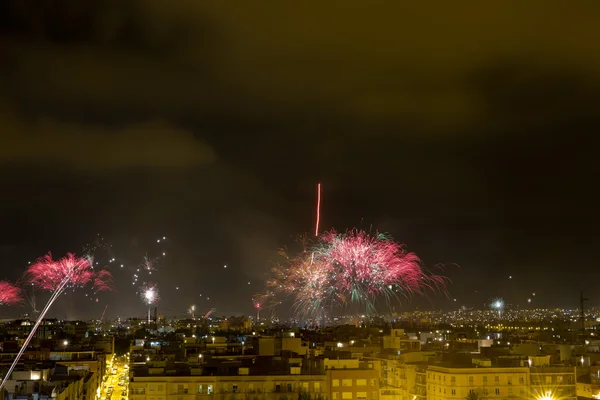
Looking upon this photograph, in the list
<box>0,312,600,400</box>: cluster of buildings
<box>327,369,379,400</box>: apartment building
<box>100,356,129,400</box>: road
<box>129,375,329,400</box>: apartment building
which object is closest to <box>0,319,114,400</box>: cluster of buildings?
<box>0,312,600,400</box>: cluster of buildings

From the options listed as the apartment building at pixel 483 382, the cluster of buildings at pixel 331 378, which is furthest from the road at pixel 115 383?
the apartment building at pixel 483 382

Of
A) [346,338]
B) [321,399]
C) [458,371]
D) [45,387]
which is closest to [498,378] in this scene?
[458,371]

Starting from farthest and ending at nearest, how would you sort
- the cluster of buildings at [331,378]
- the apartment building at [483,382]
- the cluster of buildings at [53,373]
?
the apartment building at [483,382], the cluster of buildings at [331,378], the cluster of buildings at [53,373]

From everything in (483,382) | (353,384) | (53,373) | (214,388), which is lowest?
(214,388)

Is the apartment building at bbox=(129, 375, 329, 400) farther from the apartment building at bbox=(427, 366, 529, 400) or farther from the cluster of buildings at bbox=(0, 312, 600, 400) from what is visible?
the apartment building at bbox=(427, 366, 529, 400)

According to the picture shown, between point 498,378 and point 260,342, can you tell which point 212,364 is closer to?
point 260,342

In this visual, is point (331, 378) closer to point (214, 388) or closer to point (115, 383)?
point (214, 388)

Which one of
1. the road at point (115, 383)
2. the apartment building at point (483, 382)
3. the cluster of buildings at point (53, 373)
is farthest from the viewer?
the road at point (115, 383)

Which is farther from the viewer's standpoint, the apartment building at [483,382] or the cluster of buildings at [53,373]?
the apartment building at [483,382]

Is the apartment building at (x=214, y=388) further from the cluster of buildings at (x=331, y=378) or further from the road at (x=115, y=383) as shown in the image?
the road at (x=115, y=383)

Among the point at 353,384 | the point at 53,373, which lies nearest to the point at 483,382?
the point at 353,384
